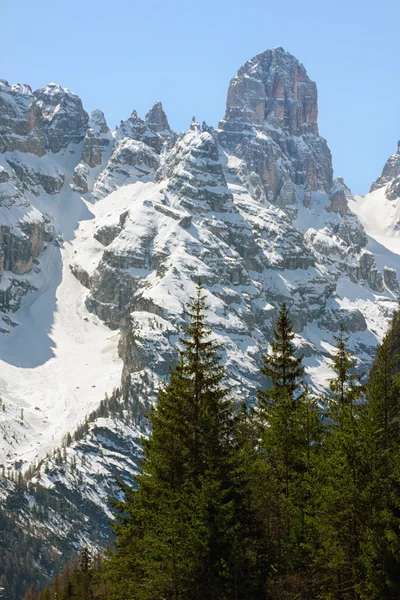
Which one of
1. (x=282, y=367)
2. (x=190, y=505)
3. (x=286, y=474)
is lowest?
(x=190, y=505)

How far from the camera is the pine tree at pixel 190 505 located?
1503 inches

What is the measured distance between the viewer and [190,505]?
40344 mm

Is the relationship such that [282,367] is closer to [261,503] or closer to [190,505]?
[261,503]

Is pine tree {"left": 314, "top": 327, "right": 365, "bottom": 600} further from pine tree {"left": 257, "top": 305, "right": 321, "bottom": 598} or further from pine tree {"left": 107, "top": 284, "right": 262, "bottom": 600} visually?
pine tree {"left": 107, "top": 284, "right": 262, "bottom": 600}

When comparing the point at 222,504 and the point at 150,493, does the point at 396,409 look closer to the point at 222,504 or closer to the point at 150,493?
the point at 222,504

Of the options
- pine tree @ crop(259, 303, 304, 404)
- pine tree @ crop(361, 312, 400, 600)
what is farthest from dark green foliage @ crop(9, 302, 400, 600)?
pine tree @ crop(259, 303, 304, 404)

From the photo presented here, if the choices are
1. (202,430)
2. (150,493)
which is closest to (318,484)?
(202,430)

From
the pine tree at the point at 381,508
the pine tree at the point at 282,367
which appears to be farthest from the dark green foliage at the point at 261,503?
the pine tree at the point at 282,367

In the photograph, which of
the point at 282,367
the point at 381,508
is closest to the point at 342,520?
the point at 381,508

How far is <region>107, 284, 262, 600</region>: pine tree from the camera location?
38188mm

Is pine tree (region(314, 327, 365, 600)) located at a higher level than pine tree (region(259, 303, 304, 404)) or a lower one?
lower

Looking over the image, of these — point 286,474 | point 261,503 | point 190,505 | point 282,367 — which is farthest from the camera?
point 282,367

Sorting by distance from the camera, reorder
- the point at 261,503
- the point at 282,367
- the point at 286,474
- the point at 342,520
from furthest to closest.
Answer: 1. the point at 282,367
2. the point at 286,474
3. the point at 261,503
4. the point at 342,520

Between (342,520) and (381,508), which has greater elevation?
(381,508)
